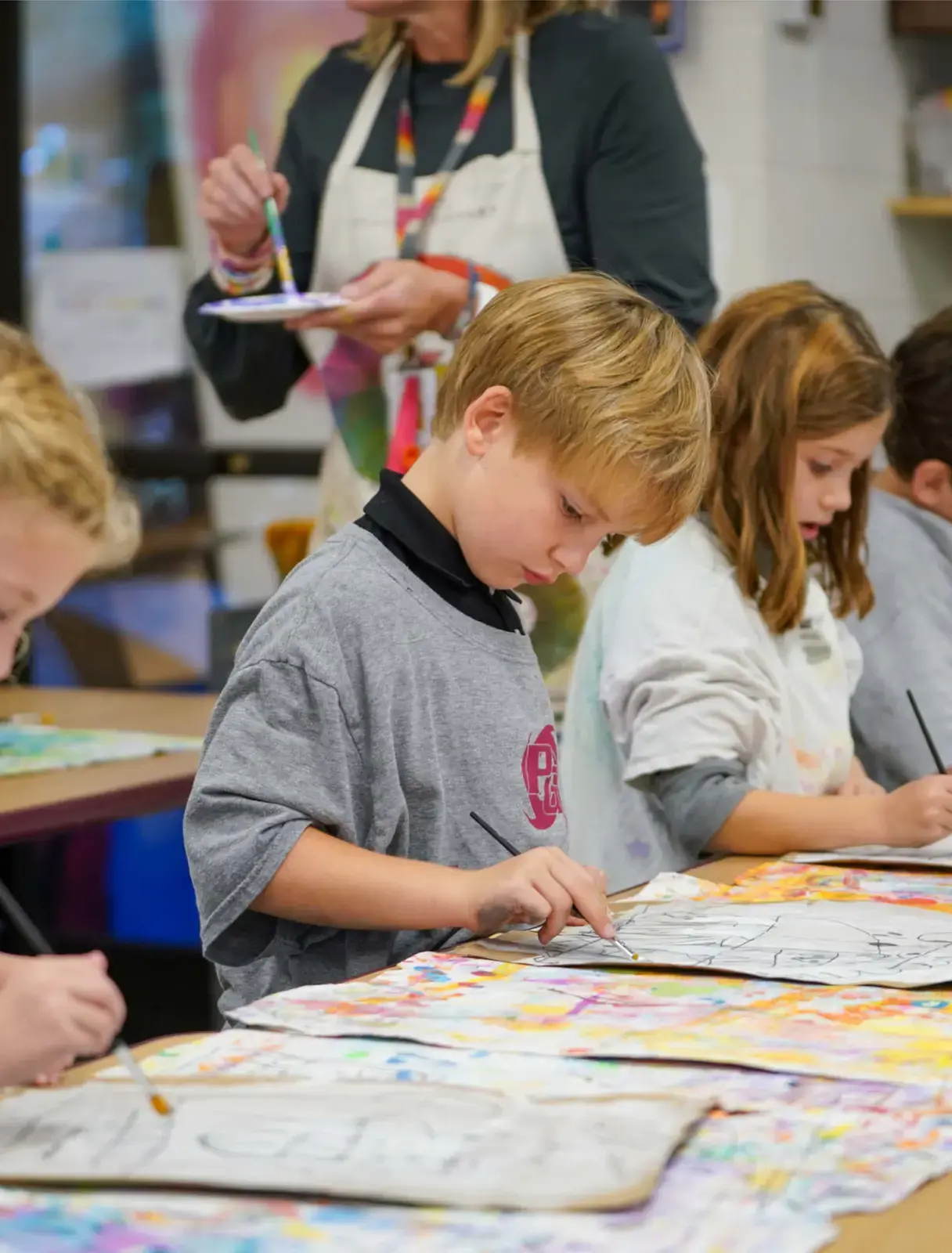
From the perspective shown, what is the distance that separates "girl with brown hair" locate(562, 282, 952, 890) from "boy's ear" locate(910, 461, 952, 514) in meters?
0.34

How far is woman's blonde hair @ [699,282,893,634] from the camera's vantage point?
67.5 inches

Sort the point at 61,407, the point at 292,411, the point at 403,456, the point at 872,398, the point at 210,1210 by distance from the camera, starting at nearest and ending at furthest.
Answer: the point at 210,1210, the point at 61,407, the point at 872,398, the point at 403,456, the point at 292,411

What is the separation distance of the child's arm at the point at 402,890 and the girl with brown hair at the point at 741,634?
1.42 ft

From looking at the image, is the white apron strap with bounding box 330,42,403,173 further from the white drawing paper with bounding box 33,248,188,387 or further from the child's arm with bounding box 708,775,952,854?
the white drawing paper with bounding box 33,248,188,387

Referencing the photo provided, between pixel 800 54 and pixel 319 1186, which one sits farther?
pixel 800 54

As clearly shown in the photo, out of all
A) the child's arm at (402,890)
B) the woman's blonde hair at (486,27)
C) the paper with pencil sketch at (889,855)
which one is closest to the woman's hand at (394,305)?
the woman's blonde hair at (486,27)

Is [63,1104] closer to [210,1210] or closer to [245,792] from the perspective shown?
[210,1210]

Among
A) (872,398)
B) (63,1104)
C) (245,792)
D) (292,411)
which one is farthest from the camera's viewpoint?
(292,411)

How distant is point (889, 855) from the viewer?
1.55 meters

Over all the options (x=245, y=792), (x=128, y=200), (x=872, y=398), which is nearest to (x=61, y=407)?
(x=245, y=792)

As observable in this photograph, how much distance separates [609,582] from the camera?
175 centimetres

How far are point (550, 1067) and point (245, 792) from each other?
388mm

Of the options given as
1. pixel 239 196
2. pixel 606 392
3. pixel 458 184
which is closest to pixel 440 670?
pixel 606 392

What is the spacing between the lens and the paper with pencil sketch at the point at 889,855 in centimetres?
150
